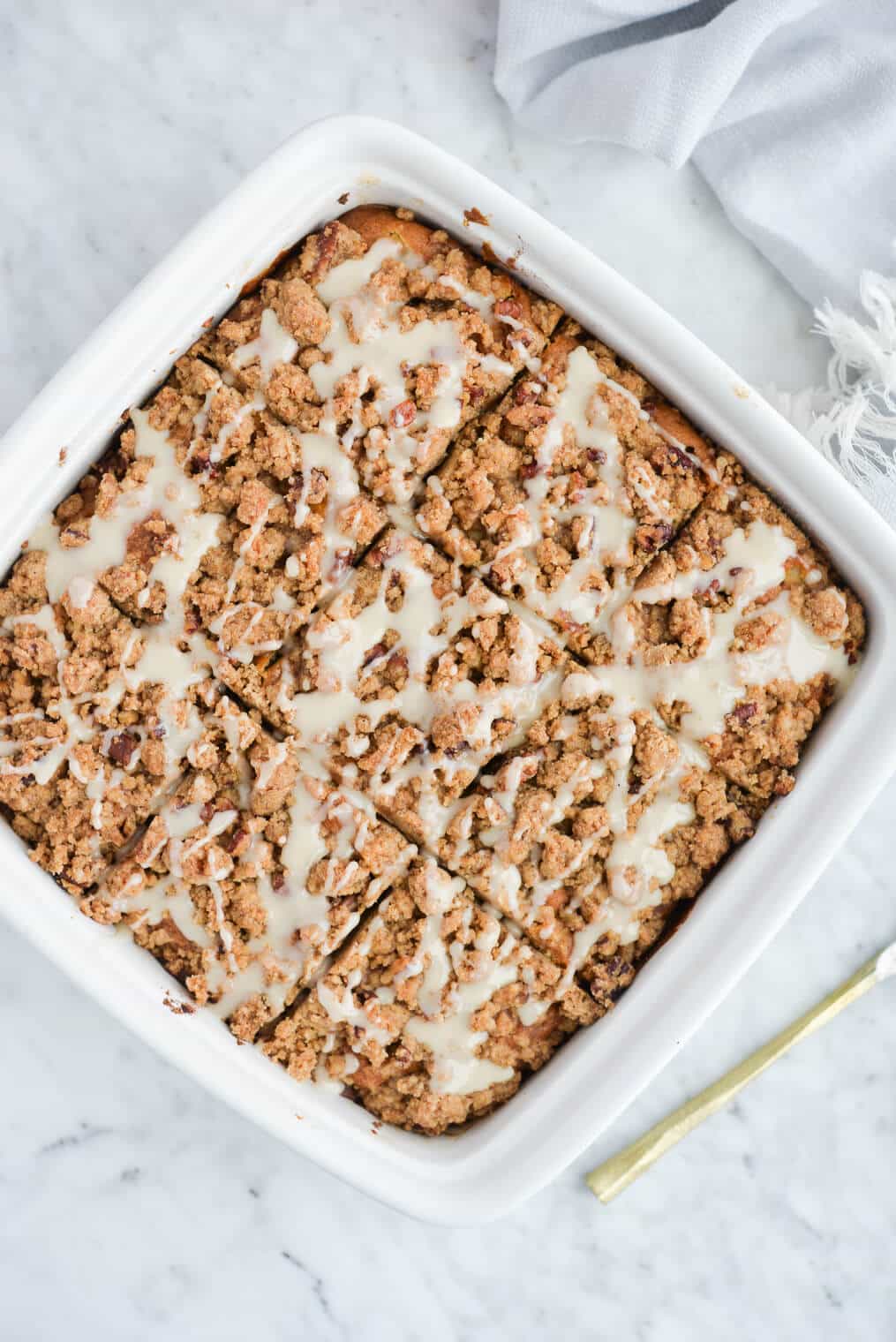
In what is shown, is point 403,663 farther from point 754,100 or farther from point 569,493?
point 754,100

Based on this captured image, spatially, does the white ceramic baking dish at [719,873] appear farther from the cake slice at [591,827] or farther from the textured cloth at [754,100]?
the textured cloth at [754,100]

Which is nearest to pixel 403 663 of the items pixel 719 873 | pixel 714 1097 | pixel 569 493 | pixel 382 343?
pixel 569 493

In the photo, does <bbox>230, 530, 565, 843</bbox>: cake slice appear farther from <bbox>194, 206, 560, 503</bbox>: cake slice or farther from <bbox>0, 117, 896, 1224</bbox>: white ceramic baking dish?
<bbox>0, 117, 896, 1224</bbox>: white ceramic baking dish

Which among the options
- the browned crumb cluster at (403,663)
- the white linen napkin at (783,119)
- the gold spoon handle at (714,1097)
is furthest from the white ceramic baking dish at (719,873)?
the gold spoon handle at (714,1097)

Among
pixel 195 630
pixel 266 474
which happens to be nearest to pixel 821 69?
pixel 266 474

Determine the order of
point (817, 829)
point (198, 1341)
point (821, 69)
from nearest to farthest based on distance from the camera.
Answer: point (817, 829)
point (821, 69)
point (198, 1341)

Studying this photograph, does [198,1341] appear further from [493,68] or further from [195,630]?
[493,68]

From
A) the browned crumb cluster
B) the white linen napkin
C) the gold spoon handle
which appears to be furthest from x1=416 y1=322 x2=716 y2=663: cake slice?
the gold spoon handle
